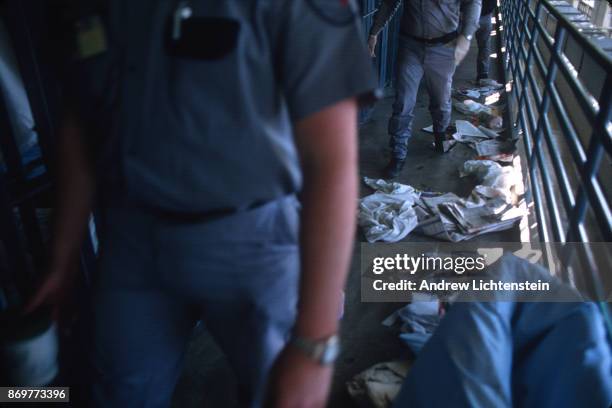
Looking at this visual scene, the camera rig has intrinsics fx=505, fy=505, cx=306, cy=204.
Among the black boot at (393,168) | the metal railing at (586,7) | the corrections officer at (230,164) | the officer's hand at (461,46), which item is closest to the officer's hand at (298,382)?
the corrections officer at (230,164)

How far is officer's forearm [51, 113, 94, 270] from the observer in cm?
111

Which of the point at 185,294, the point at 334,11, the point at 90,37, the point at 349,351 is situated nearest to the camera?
the point at 334,11

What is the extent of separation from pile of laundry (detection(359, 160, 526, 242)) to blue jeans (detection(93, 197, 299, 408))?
7.11ft

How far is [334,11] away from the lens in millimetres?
802

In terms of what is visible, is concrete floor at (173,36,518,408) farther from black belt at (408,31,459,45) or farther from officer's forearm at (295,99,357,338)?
officer's forearm at (295,99,357,338)

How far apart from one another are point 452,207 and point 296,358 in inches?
107

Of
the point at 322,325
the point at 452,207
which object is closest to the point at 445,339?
the point at 322,325

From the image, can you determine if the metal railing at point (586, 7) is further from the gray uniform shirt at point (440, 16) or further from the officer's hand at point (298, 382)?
the officer's hand at point (298, 382)

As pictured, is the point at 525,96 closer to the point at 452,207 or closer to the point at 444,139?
the point at 444,139

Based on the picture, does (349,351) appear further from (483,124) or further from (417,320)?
(483,124)

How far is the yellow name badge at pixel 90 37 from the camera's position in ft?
2.98

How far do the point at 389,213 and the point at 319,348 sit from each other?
256cm

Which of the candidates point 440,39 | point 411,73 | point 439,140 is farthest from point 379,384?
point 439,140

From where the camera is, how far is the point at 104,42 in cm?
91
